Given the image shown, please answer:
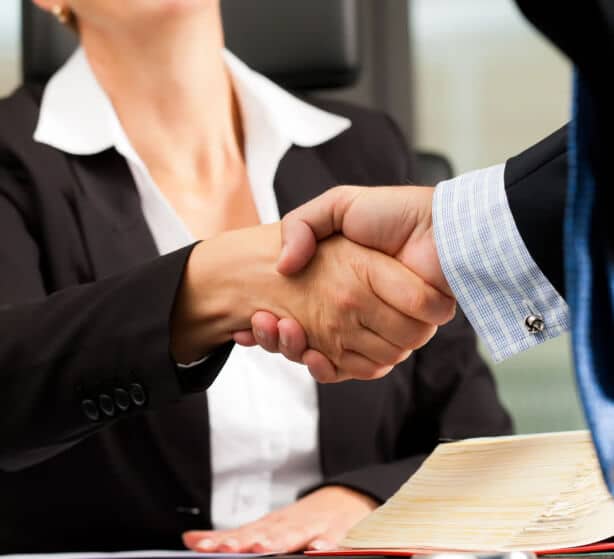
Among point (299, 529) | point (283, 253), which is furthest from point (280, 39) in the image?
point (299, 529)

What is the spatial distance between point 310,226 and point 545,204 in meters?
0.23

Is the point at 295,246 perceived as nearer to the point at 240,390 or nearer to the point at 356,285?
the point at 356,285

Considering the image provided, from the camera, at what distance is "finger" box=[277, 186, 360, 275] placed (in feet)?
3.02

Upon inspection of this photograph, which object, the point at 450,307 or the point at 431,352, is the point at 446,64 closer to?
the point at 431,352

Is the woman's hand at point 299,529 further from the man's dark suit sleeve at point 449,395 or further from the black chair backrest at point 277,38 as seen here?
the black chair backrest at point 277,38

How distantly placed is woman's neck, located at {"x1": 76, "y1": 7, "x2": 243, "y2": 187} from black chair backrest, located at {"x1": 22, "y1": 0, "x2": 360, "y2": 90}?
115mm

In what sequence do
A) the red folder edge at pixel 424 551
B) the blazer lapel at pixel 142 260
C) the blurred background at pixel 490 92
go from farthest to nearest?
1. the blurred background at pixel 490 92
2. the blazer lapel at pixel 142 260
3. the red folder edge at pixel 424 551

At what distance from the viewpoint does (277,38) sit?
59.4 inches

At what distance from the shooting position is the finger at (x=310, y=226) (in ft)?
3.02

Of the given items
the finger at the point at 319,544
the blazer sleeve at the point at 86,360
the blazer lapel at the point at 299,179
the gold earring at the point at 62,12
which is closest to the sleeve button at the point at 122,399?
the blazer sleeve at the point at 86,360

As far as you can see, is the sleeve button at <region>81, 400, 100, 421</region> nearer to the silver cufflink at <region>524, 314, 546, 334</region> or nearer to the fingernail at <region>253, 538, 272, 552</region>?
the fingernail at <region>253, 538, 272, 552</region>

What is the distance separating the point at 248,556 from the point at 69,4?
0.85m

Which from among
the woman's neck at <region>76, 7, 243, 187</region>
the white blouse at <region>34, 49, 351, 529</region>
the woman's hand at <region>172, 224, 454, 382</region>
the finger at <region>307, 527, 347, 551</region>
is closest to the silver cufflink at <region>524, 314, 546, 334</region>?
the woman's hand at <region>172, 224, 454, 382</region>

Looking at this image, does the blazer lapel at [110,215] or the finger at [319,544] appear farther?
the blazer lapel at [110,215]
